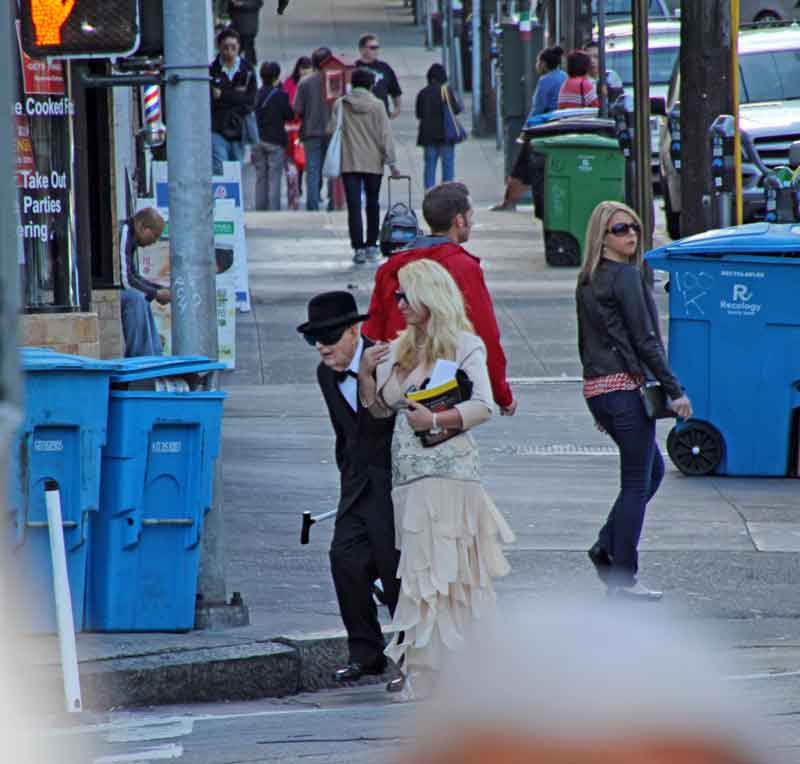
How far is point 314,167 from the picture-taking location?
24.7 meters

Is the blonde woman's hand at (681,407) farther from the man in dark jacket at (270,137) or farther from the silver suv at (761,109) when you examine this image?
the man in dark jacket at (270,137)

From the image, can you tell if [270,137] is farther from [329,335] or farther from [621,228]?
[329,335]

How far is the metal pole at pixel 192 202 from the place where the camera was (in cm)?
761

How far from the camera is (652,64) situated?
85.0ft

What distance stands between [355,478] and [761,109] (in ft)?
48.2

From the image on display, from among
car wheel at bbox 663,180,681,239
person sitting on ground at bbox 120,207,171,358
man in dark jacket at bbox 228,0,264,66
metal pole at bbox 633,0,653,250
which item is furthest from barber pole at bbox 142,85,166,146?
person sitting on ground at bbox 120,207,171,358

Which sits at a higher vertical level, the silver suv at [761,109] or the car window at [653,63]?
the car window at [653,63]

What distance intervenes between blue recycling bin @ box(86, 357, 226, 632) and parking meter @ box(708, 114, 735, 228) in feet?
27.3

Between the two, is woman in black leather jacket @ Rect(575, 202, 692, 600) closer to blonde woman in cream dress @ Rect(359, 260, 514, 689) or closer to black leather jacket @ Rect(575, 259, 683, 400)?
black leather jacket @ Rect(575, 259, 683, 400)

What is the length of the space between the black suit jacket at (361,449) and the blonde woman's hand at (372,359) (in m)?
0.12

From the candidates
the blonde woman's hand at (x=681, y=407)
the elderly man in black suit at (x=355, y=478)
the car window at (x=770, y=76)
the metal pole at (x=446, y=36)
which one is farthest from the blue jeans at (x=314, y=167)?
the elderly man in black suit at (x=355, y=478)

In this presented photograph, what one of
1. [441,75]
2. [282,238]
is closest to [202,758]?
[282,238]

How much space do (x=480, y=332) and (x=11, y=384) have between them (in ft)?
20.7

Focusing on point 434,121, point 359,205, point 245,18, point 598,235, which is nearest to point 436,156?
point 434,121
